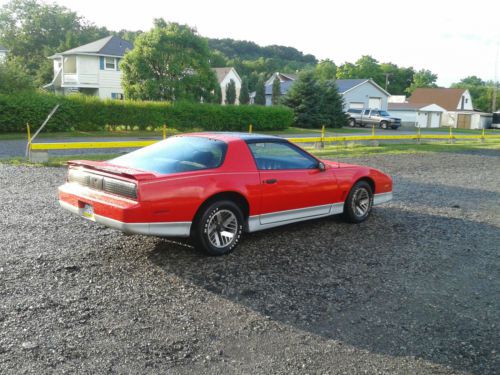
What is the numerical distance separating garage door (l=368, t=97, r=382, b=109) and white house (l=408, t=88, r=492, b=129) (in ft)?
40.9

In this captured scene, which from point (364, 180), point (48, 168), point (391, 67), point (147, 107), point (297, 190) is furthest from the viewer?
point (391, 67)

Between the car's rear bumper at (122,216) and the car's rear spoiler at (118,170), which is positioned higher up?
the car's rear spoiler at (118,170)

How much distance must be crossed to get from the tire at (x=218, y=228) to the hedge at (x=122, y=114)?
76.1 feet

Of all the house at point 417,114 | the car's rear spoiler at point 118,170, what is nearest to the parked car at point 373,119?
Result: the house at point 417,114

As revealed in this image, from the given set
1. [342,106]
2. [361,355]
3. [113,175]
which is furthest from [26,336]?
[342,106]

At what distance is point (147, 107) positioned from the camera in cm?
2998

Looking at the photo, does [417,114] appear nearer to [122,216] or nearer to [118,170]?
[118,170]

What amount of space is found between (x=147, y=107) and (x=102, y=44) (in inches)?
801

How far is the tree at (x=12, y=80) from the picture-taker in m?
28.9

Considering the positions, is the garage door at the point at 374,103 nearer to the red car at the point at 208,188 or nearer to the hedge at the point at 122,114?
the hedge at the point at 122,114

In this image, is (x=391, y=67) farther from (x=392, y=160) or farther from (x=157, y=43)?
(x=392, y=160)

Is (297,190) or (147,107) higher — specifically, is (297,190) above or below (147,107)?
below

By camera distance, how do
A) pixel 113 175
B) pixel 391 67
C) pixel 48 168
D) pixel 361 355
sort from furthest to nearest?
pixel 391 67, pixel 48 168, pixel 113 175, pixel 361 355

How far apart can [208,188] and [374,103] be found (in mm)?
54967
